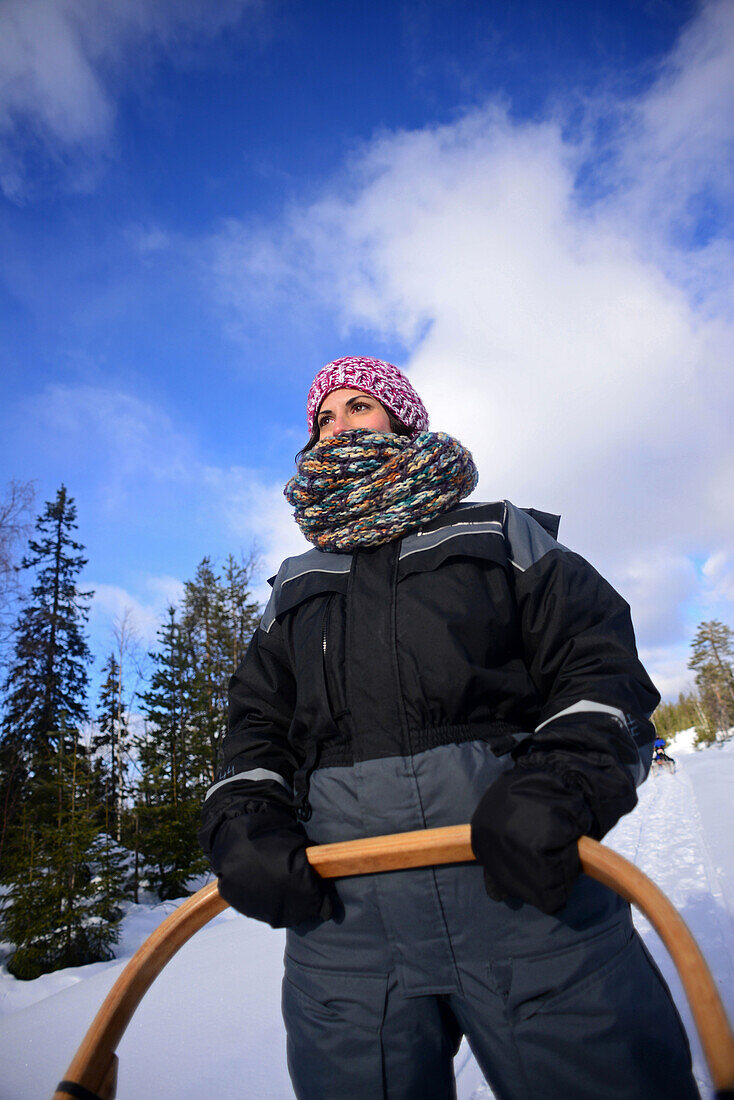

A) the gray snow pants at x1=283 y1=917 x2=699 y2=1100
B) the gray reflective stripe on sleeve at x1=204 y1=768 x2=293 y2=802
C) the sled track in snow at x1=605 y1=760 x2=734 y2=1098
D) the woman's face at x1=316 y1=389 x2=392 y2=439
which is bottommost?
the sled track in snow at x1=605 y1=760 x2=734 y2=1098

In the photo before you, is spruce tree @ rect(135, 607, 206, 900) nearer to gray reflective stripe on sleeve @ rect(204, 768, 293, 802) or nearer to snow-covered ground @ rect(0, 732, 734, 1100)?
snow-covered ground @ rect(0, 732, 734, 1100)

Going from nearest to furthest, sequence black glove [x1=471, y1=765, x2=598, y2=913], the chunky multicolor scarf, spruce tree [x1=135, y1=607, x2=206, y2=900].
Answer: black glove [x1=471, y1=765, x2=598, y2=913] → the chunky multicolor scarf → spruce tree [x1=135, y1=607, x2=206, y2=900]

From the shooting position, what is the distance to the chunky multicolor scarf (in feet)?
5.69

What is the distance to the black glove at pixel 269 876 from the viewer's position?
1.35m

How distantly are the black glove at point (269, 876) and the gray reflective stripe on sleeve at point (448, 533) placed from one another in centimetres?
80

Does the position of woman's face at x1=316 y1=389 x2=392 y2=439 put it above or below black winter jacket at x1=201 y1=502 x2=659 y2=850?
above

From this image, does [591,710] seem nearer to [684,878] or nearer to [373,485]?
[373,485]

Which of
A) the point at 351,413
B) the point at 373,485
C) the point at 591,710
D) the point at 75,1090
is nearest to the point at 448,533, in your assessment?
the point at 373,485

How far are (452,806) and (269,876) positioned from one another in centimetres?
46

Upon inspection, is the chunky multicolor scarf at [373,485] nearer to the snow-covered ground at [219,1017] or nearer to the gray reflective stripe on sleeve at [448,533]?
the gray reflective stripe on sleeve at [448,533]

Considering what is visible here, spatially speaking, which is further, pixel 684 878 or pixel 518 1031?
pixel 684 878

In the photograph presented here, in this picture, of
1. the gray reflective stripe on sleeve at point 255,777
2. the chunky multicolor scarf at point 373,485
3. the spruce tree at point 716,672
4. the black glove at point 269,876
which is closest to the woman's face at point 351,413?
the chunky multicolor scarf at point 373,485

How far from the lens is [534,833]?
1.15m

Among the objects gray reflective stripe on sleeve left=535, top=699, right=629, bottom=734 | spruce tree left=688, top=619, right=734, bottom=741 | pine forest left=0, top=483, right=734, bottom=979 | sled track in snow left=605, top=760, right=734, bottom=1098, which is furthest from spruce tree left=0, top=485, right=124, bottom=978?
spruce tree left=688, top=619, right=734, bottom=741
